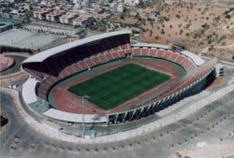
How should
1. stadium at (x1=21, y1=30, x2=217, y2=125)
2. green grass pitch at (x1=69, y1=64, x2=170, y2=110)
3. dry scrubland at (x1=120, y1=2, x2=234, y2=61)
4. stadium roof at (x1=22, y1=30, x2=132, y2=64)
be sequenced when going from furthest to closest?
dry scrubland at (x1=120, y1=2, x2=234, y2=61) < stadium roof at (x1=22, y1=30, x2=132, y2=64) < green grass pitch at (x1=69, y1=64, x2=170, y2=110) < stadium at (x1=21, y1=30, x2=217, y2=125)

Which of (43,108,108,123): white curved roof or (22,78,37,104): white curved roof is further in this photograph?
(22,78,37,104): white curved roof

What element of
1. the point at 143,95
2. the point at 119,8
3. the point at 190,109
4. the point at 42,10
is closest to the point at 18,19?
the point at 42,10

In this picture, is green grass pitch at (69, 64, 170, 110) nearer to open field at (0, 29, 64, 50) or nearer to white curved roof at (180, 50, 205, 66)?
white curved roof at (180, 50, 205, 66)

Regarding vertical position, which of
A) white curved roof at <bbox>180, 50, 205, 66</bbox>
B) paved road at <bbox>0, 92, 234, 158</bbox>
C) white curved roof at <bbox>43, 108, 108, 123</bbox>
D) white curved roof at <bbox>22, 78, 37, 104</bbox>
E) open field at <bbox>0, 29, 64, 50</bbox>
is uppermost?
white curved roof at <bbox>180, 50, 205, 66</bbox>

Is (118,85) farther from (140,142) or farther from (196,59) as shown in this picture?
(140,142)

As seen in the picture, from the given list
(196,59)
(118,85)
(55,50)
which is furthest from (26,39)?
(196,59)

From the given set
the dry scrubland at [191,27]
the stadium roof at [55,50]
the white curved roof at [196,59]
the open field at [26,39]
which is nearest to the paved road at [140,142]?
the stadium roof at [55,50]

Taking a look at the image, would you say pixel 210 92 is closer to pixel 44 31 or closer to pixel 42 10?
pixel 44 31

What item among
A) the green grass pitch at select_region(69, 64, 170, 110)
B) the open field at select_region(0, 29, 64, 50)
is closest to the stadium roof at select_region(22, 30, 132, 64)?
the green grass pitch at select_region(69, 64, 170, 110)
